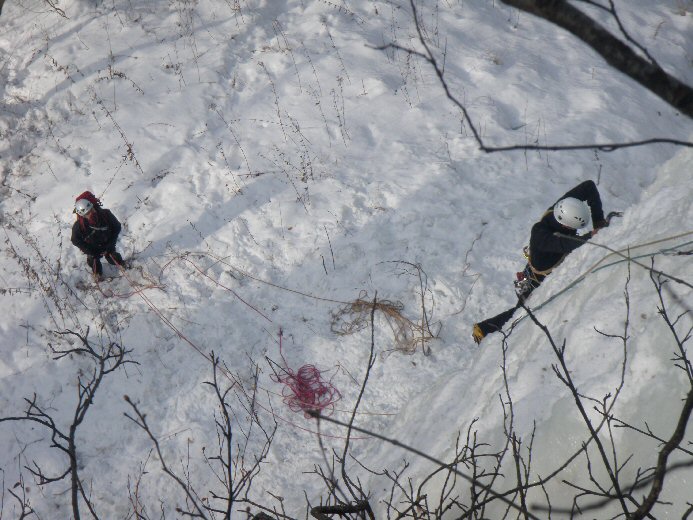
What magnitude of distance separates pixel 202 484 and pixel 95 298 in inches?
90.7

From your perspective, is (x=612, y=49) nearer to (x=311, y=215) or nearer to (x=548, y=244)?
(x=548, y=244)

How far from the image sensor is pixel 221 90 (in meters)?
6.93

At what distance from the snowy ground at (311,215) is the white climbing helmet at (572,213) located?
392 millimetres

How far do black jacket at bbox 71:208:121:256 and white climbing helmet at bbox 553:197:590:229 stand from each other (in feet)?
14.2

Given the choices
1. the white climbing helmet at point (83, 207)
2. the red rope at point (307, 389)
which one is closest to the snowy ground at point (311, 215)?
the red rope at point (307, 389)

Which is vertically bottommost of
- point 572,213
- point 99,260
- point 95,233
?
point 99,260

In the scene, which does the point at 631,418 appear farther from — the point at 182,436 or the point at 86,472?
the point at 86,472

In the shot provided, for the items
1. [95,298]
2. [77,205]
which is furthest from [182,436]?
[77,205]

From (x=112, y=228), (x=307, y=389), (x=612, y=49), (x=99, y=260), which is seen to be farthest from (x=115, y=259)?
(x=612, y=49)

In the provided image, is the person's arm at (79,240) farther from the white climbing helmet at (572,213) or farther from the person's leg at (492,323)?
the white climbing helmet at (572,213)

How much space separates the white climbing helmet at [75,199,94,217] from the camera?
4980mm

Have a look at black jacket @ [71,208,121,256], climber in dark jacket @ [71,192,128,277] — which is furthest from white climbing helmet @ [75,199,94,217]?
black jacket @ [71,208,121,256]

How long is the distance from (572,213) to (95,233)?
4.56 m

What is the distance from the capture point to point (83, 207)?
196 inches
